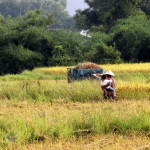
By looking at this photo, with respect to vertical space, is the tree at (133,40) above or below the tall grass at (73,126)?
above

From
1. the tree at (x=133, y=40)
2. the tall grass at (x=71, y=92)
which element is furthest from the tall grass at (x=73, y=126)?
the tree at (x=133, y=40)

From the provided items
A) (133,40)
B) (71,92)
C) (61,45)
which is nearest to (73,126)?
(71,92)

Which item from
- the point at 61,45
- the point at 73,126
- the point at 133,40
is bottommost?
the point at 73,126

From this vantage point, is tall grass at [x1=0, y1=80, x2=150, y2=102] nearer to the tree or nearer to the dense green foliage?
the dense green foliage

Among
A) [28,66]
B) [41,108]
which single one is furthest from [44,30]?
[41,108]

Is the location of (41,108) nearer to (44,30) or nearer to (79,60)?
(79,60)

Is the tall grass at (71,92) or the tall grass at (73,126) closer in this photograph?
the tall grass at (73,126)

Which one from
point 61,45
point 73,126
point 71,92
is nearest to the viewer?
point 73,126

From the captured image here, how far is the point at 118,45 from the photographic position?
37.2m

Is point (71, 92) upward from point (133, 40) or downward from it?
downward

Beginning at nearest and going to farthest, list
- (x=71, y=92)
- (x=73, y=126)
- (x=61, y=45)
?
(x=73, y=126), (x=71, y=92), (x=61, y=45)

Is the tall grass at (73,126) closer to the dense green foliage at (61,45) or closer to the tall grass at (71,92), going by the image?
the tall grass at (71,92)

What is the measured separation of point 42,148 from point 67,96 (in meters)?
6.22

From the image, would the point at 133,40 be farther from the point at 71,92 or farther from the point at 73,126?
the point at 73,126
